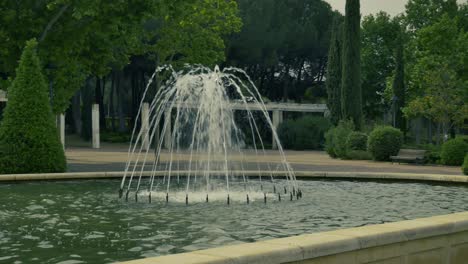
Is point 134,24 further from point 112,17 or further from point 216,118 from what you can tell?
point 216,118

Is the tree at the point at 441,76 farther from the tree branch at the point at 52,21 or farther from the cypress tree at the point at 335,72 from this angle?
the tree branch at the point at 52,21

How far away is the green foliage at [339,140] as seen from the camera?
3419cm

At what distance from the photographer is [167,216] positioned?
10758 millimetres

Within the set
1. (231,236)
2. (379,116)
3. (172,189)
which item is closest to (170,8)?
(172,189)

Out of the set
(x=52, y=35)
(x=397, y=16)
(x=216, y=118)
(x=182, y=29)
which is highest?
(x=397, y=16)

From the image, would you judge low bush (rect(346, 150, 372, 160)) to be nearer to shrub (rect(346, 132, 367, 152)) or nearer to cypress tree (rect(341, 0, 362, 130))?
shrub (rect(346, 132, 367, 152))

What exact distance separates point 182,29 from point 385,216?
1200 inches

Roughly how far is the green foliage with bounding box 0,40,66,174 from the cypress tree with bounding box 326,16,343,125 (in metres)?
26.2

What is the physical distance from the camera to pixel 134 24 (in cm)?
2562

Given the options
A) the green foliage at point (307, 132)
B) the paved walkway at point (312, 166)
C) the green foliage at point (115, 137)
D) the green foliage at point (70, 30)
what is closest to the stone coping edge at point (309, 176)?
the paved walkway at point (312, 166)

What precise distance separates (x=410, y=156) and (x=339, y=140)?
5153mm

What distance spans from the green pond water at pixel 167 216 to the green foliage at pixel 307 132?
1251 inches

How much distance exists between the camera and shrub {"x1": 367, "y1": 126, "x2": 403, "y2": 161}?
31.2 m

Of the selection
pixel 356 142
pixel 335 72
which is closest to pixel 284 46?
pixel 335 72
